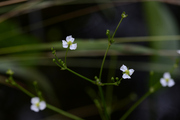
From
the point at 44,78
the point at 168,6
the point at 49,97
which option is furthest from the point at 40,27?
the point at 168,6

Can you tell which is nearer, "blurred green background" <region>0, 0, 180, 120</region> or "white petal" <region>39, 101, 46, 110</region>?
"white petal" <region>39, 101, 46, 110</region>

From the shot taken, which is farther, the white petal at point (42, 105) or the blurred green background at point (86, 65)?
the blurred green background at point (86, 65)

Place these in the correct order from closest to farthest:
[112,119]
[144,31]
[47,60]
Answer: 1. [112,119]
2. [47,60]
3. [144,31]

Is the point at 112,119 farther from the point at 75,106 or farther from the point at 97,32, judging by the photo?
the point at 97,32

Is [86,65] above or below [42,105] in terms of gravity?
above

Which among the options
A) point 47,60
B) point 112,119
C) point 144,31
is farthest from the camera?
point 144,31

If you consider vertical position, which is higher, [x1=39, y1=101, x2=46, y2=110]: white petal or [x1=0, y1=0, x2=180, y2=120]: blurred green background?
[x1=0, y1=0, x2=180, y2=120]: blurred green background

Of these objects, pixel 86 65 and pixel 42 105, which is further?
pixel 86 65

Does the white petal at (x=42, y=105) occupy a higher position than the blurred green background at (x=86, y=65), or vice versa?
the blurred green background at (x=86, y=65)
